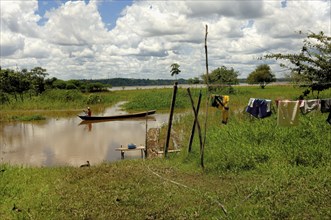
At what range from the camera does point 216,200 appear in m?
6.01

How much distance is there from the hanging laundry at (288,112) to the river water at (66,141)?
6.24 meters

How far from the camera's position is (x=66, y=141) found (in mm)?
16688

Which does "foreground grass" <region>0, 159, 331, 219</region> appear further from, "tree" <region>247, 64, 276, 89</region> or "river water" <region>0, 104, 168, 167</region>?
"tree" <region>247, 64, 276, 89</region>

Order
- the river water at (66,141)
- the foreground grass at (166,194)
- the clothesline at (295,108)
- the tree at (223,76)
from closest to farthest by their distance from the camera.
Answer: the foreground grass at (166,194)
the clothesline at (295,108)
the river water at (66,141)
the tree at (223,76)

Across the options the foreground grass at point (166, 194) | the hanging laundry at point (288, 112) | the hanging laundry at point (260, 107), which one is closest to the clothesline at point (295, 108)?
the hanging laundry at point (288, 112)

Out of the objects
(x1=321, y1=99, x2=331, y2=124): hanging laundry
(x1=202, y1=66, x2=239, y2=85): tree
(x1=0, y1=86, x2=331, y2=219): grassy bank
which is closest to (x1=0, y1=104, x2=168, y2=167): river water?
(x1=0, y1=86, x2=331, y2=219): grassy bank

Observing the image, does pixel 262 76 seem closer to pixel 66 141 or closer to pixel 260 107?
pixel 66 141

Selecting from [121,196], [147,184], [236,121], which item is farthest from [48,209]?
[236,121]

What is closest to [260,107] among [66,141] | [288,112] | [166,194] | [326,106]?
[288,112]

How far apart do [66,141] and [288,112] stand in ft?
38.9

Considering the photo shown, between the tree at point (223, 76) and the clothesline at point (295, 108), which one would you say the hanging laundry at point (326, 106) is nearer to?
the clothesline at point (295, 108)

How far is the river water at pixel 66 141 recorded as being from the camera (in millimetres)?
13047

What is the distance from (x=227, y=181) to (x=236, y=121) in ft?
18.8

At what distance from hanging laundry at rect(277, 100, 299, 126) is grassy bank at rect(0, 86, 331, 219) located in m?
0.85
